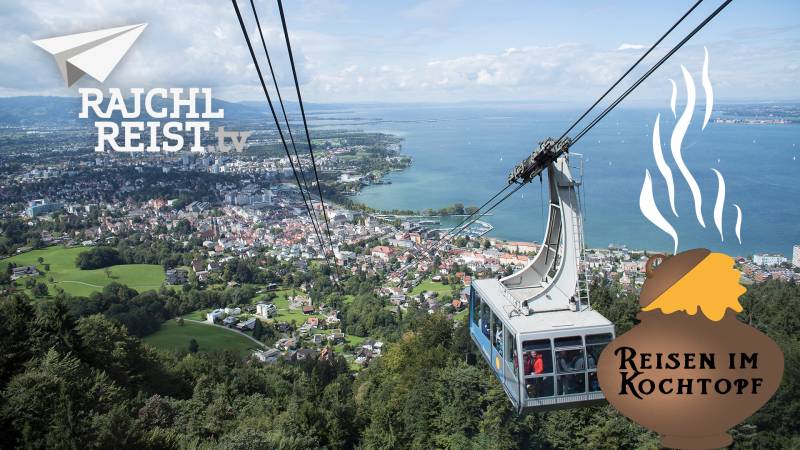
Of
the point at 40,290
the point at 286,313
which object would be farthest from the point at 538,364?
the point at 40,290

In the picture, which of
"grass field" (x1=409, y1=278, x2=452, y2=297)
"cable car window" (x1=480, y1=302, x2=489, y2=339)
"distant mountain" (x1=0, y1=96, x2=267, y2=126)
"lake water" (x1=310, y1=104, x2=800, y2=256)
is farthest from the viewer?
"distant mountain" (x1=0, y1=96, x2=267, y2=126)

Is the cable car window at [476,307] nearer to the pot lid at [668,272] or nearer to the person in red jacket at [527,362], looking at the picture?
the person in red jacket at [527,362]

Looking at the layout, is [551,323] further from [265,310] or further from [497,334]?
[265,310]

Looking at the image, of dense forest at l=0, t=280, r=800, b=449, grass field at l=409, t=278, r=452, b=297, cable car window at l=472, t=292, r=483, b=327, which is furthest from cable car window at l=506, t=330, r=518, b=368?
grass field at l=409, t=278, r=452, b=297

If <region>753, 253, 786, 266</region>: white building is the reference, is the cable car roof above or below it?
above

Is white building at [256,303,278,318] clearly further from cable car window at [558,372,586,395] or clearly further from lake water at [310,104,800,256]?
cable car window at [558,372,586,395]
